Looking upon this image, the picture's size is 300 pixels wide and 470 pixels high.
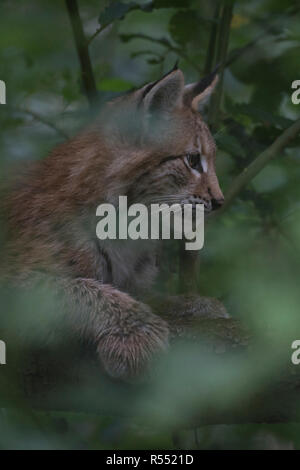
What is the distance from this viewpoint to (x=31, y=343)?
2582 mm

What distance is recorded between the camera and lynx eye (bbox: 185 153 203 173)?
11.0 feet

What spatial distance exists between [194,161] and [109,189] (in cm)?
39

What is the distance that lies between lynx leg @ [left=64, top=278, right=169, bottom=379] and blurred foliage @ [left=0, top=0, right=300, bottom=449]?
175 mm

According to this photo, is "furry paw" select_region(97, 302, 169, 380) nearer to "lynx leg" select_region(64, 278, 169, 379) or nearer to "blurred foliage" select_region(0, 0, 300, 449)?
"lynx leg" select_region(64, 278, 169, 379)

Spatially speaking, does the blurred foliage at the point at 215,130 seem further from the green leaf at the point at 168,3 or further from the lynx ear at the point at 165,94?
the lynx ear at the point at 165,94

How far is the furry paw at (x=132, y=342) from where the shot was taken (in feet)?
8.82

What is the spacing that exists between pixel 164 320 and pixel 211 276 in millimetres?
421

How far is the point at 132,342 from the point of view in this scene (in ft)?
9.59

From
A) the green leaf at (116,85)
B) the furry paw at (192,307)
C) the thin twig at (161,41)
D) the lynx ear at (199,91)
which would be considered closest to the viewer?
the lynx ear at (199,91)

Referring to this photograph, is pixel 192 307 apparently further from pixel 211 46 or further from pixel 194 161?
pixel 211 46

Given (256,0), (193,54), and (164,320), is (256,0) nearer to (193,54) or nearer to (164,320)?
(193,54)
